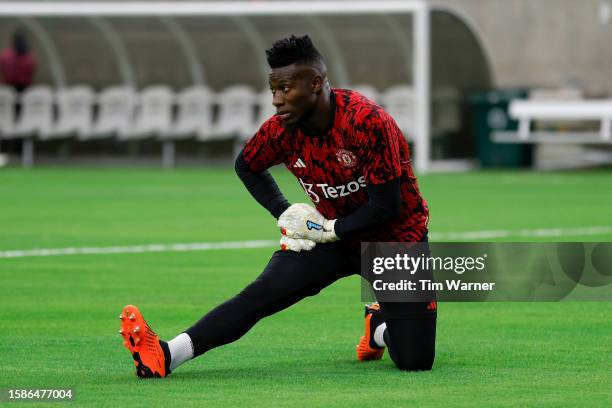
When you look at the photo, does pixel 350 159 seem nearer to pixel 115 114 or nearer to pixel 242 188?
pixel 242 188

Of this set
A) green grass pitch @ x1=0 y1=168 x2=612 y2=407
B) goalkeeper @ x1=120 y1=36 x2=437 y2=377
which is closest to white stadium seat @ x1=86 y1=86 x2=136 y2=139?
green grass pitch @ x1=0 y1=168 x2=612 y2=407

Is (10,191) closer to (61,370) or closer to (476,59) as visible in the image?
(476,59)

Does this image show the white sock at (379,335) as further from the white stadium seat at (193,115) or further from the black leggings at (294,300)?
the white stadium seat at (193,115)

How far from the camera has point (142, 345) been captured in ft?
25.1

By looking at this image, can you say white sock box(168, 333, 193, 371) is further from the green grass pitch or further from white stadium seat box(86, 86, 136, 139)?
white stadium seat box(86, 86, 136, 139)

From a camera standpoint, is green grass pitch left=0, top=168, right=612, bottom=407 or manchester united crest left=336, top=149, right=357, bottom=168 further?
manchester united crest left=336, top=149, right=357, bottom=168

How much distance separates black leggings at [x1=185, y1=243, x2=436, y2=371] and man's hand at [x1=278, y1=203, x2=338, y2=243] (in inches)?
6.2

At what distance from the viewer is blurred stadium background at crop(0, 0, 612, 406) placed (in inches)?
318

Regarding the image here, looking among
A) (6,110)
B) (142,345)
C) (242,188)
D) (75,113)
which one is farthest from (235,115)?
(142,345)

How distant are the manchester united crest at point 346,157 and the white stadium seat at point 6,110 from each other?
90.1 feet

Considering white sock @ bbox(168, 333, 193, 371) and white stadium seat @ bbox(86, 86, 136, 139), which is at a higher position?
white sock @ bbox(168, 333, 193, 371)

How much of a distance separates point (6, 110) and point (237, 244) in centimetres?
1996

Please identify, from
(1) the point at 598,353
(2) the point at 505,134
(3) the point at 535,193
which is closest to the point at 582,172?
(2) the point at 505,134

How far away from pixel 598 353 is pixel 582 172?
79.0 ft
